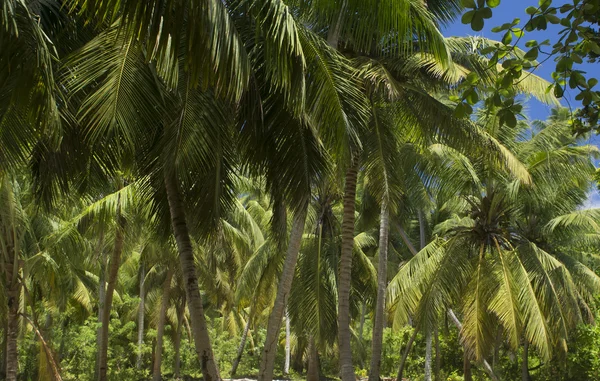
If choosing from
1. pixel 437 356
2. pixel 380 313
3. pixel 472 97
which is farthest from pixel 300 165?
pixel 437 356

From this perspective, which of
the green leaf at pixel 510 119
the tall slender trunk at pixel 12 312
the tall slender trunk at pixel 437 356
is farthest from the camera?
the tall slender trunk at pixel 437 356

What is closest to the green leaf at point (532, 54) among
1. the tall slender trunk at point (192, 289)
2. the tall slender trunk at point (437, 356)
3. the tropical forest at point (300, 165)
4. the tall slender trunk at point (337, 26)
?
the tropical forest at point (300, 165)

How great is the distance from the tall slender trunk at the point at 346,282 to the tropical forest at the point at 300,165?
0.04 meters

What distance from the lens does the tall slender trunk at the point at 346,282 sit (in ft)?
41.5

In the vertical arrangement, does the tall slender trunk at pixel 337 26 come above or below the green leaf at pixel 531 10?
above

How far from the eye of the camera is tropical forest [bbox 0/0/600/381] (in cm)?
571

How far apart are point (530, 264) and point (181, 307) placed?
1518cm

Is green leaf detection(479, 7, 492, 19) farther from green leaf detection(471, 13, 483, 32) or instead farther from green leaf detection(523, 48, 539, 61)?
green leaf detection(523, 48, 539, 61)

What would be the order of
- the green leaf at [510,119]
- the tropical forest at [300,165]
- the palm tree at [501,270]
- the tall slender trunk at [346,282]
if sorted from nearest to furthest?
the green leaf at [510,119]
the tropical forest at [300,165]
the tall slender trunk at [346,282]
the palm tree at [501,270]

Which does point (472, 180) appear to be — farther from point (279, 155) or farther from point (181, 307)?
point (181, 307)

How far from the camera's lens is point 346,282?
1306 centimetres

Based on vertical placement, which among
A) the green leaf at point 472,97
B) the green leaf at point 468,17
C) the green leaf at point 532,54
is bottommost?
the green leaf at point 472,97

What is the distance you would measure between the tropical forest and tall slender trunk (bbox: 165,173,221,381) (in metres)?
0.03

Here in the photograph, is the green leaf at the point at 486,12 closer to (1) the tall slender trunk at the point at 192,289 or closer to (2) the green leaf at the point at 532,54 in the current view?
(2) the green leaf at the point at 532,54
